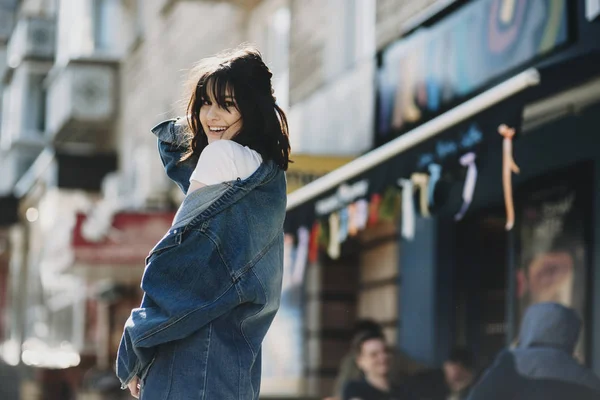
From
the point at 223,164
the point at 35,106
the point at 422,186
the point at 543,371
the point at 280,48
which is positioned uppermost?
the point at 35,106

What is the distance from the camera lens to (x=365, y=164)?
795 centimetres

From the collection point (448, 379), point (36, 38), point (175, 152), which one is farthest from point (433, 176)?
point (36, 38)

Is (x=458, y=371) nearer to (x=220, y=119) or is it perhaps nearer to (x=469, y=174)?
(x=469, y=174)

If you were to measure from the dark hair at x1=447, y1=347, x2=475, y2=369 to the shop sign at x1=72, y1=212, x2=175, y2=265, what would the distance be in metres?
7.57

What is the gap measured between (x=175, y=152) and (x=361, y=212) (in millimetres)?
4975

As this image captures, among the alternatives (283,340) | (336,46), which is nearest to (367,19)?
(336,46)

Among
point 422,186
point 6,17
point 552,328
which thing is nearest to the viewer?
point 552,328

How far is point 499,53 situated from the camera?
24.2 feet

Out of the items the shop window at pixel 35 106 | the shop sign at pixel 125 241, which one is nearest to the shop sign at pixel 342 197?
the shop sign at pixel 125 241

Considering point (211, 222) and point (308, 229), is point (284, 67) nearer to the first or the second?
point (308, 229)

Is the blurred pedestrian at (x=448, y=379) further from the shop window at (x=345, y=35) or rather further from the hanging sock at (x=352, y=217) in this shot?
the shop window at (x=345, y=35)

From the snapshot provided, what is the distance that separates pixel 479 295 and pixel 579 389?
2560 millimetres

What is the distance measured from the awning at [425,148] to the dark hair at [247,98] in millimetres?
3237

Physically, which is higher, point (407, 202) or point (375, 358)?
point (407, 202)
